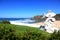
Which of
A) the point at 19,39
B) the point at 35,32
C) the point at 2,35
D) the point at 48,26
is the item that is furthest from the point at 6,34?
the point at 48,26

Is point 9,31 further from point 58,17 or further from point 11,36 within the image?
point 58,17

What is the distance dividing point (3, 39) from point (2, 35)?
9.8 inches

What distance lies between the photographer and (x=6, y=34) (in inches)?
167

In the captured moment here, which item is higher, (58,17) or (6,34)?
(58,17)

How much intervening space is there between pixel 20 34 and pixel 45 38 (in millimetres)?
569

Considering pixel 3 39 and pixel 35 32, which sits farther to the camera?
pixel 35 32

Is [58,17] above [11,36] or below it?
above

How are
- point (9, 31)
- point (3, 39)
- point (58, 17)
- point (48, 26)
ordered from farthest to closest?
1. point (58, 17)
2. point (48, 26)
3. point (9, 31)
4. point (3, 39)

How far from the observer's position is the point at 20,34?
13.9 ft

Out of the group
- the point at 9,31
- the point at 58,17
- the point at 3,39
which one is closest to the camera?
the point at 3,39

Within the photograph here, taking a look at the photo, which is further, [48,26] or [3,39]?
[48,26]

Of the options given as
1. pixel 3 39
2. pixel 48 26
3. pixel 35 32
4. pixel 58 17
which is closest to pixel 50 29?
pixel 48 26

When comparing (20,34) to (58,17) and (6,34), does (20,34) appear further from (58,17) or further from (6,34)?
(58,17)

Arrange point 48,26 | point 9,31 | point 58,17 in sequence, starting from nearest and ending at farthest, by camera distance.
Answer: point 9,31, point 48,26, point 58,17
